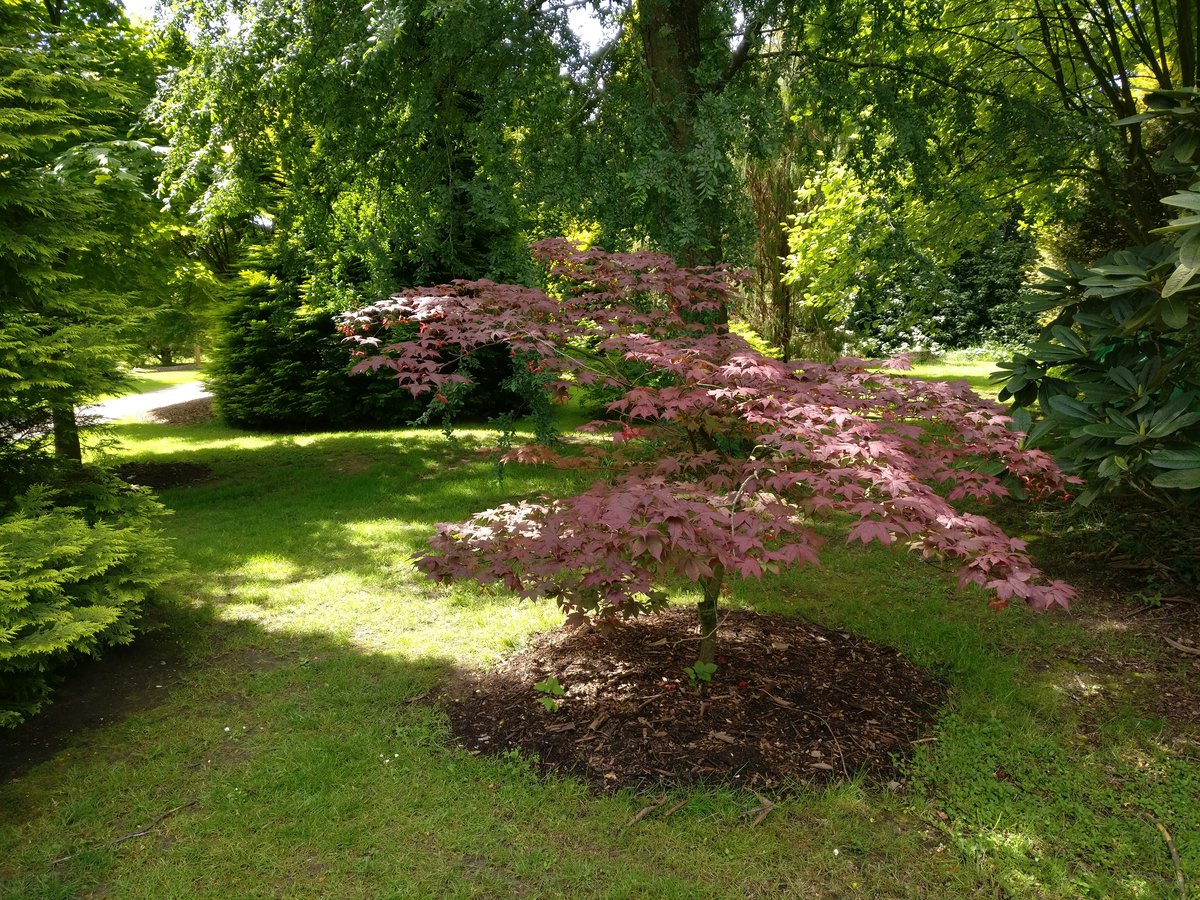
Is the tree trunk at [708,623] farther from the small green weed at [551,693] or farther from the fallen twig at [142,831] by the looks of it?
the fallen twig at [142,831]

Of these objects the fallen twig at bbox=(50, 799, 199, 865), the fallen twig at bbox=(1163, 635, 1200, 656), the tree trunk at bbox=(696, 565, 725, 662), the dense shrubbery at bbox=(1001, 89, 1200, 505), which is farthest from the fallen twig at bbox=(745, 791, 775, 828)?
the fallen twig at bbox=(1163, 635, 1200, 656)

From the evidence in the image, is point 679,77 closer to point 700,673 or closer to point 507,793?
point 700,673

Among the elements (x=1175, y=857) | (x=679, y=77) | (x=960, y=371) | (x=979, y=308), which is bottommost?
(x=1175, y=857)

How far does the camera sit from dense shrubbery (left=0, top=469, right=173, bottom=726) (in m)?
3.07

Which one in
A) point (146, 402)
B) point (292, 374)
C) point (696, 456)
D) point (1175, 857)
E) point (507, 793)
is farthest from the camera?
point (146, 402)

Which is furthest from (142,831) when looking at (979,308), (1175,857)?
(979,308)

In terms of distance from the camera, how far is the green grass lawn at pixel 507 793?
251cm

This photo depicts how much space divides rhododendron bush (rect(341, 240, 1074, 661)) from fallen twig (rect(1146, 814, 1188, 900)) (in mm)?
961

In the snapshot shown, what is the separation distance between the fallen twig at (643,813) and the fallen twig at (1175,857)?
1770mm

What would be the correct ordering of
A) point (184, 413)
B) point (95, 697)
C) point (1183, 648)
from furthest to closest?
point (184, 413) → point (1183, 648) → point (95, 697)

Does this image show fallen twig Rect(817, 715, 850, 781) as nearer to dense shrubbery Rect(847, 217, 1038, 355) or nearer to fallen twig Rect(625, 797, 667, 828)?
fallen twig Rect(625, 797, 667, 828)

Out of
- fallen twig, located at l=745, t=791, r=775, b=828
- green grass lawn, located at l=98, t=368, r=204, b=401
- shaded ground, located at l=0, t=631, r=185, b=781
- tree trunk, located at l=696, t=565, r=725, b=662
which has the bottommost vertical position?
fallen twig, located at l=745, t=791, r=775, b=828

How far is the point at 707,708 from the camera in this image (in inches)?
132

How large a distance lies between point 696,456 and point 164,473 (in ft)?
26.8
